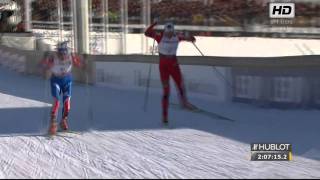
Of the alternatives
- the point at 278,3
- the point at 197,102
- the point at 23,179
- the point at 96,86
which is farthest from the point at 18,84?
the point at 23,179

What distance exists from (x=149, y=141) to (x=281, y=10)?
5.36m

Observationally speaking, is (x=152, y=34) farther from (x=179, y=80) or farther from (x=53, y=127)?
(x=53, y=127)

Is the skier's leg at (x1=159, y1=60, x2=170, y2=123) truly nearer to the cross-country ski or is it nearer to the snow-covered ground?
the cross-country ski

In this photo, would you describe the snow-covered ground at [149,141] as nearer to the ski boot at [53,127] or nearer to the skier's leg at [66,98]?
the ski boot at [53,127]

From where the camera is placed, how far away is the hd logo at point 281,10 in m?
11.6

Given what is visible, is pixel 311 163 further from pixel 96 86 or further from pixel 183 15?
pixel 96 86

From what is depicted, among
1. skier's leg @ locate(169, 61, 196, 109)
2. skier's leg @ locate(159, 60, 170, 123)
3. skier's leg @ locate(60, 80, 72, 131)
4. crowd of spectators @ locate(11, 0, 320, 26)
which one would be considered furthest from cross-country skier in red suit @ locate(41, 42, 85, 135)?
crowd of spectators @ locate(11, 0, 320, 26)

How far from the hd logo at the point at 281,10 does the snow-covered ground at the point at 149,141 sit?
220 cm

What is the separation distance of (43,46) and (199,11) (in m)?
6.49

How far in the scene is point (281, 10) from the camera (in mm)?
11859

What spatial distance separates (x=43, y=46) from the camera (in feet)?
58.3

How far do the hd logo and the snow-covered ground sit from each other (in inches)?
86.8

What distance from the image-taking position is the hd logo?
1155 cm

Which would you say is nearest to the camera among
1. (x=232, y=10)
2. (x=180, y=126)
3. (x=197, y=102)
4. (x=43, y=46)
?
(x=180, y=126)
